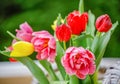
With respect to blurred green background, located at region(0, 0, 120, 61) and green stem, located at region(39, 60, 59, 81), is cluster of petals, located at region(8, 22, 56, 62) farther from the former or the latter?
blurred green background, located at region(0, 0, 120, 61)

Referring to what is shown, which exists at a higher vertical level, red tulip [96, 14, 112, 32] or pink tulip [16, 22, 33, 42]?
pink tulip [16, 22, 33, 42]

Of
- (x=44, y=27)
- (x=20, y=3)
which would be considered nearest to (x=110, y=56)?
(x=44, y=27)

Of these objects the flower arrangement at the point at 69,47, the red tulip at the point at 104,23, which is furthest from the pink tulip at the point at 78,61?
the red tulip at the point at 104,23

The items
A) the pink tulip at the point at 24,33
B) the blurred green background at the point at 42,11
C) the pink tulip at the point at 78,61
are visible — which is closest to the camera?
the pink tulip at the point at 78,61

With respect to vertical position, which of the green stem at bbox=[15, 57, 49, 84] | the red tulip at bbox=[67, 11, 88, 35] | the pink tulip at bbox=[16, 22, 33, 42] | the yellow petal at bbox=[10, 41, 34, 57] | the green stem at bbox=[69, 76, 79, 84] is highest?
the pink tulip at bbox=[16, 22, 33, 42]

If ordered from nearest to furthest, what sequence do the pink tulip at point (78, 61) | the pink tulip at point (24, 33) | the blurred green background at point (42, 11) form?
the pink tulip at point (78, 61) → the pink tulip at point (24, 33) → the blurred green background at point (42, 11)

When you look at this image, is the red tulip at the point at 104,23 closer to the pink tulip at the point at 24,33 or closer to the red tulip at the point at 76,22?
the red tulip at the point at 76,22

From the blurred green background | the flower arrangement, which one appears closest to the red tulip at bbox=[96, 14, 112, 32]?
the flower arrangement
